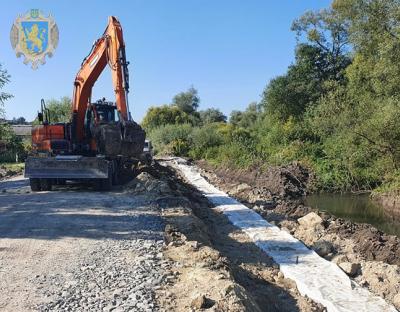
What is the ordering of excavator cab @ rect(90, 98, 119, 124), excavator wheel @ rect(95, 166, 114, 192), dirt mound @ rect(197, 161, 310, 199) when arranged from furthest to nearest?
1. dirt mound @ rect(197, 161, 310, 199)
2. excavator cab @ rect(90, 98, 119, 124)
3. excavator wheel @ rect(95, 166, 114, 192)

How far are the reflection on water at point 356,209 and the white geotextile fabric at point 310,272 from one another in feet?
16.6

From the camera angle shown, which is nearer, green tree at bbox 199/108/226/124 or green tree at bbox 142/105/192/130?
green tree at bbox 142/105/192/130

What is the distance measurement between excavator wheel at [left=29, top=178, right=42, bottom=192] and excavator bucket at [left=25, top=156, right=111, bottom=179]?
42 centimetres

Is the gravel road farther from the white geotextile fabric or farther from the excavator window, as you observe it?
the excavator window

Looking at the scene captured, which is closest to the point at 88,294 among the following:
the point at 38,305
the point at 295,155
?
the point at 38,305

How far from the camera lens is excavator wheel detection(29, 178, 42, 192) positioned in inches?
670

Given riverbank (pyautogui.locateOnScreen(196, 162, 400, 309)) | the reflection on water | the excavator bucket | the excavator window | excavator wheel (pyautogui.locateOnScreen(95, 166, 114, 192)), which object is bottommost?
the reflection on water

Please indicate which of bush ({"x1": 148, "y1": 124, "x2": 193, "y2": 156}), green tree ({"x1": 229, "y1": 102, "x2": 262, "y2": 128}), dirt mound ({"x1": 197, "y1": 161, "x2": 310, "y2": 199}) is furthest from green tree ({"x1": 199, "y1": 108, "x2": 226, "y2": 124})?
dirt mound ({"x1": 197, "y1": 161, "x2": 310, "y2": 199})

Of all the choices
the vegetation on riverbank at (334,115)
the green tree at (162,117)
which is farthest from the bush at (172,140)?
the green tree at (162,117)

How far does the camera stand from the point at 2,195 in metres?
16.6

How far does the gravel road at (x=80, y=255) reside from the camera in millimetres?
6340

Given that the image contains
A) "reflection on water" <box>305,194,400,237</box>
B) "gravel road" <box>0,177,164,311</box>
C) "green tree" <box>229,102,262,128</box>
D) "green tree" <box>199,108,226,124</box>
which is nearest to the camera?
"gravel road" <box>0,177,164,311</box>

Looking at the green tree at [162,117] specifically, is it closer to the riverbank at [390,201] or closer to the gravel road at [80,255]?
the riverbank at [390,201]

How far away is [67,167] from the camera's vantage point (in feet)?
54.5
